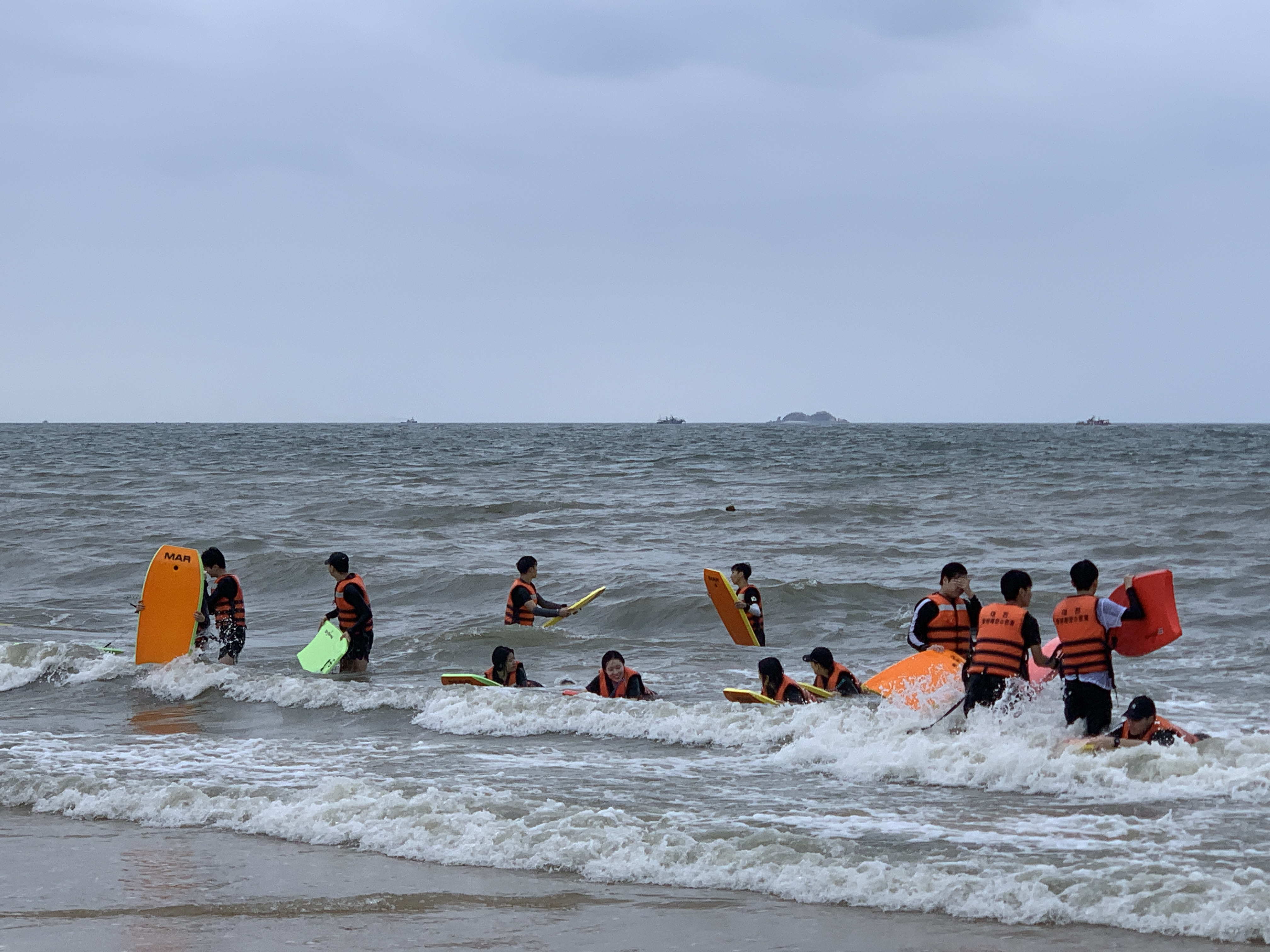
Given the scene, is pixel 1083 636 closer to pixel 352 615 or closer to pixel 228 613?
pixel 352 615

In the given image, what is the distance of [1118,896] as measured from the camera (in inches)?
224

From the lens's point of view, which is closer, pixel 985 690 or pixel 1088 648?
pixel 1088 648

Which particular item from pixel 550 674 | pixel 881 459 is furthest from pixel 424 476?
pixel 550 674

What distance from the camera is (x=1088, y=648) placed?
8023 mm

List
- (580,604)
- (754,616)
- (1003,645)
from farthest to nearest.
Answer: (580,604) → (754,616) → (1003,645)

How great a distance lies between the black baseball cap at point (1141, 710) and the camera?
8109 mm

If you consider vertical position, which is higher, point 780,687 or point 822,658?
point 822,658

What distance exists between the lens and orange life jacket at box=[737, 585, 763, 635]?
13773 mm

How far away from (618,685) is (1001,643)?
3.67m

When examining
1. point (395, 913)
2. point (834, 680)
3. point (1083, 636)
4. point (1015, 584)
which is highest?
point (1015, 584)

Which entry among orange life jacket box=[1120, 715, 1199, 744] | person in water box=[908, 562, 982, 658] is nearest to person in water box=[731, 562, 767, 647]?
person in water box=[908, 562, 982, 658]

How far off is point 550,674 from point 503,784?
5.40m

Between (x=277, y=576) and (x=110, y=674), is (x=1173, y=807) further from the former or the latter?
(x=277, y=576)

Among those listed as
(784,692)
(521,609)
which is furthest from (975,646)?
(521,609)
